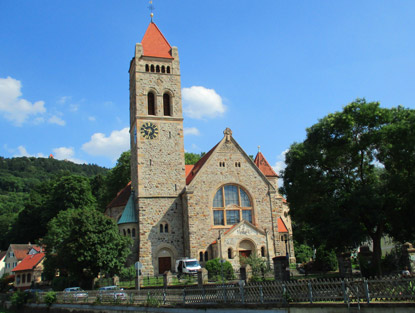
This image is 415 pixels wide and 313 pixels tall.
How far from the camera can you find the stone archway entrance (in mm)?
37062

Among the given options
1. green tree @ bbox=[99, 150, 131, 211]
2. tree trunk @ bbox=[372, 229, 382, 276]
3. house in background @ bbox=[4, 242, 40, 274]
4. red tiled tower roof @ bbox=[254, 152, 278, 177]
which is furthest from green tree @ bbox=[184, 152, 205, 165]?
tree trunk @ bbox=[372, 229, 382, 276]

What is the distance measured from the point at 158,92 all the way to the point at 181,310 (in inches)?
1115

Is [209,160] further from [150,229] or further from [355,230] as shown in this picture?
[355,230]

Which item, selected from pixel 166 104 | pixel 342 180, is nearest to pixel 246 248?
pixel 342 180

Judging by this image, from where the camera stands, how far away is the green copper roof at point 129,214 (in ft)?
123

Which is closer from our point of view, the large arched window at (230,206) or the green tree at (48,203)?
the large arched window at (230,206)

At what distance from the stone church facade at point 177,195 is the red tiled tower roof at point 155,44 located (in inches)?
5.7

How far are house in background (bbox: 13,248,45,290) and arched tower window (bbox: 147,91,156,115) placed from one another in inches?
1048

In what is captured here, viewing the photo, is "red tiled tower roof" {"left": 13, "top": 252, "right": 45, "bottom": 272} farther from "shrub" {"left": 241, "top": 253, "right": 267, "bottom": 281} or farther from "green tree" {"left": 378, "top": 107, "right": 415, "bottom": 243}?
"green tree" {"left": 378, "top": 107, "right": 415, "bottom": 243}

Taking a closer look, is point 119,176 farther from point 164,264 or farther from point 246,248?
point 246,248

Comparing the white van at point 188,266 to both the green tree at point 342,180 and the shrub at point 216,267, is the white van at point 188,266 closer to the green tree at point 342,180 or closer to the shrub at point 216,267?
the shrub at point 216,267

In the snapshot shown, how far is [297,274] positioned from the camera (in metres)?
34.6

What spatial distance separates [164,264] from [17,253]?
3937 cm

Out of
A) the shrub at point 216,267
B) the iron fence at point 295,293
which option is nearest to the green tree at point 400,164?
the iron fence at point 295,293
